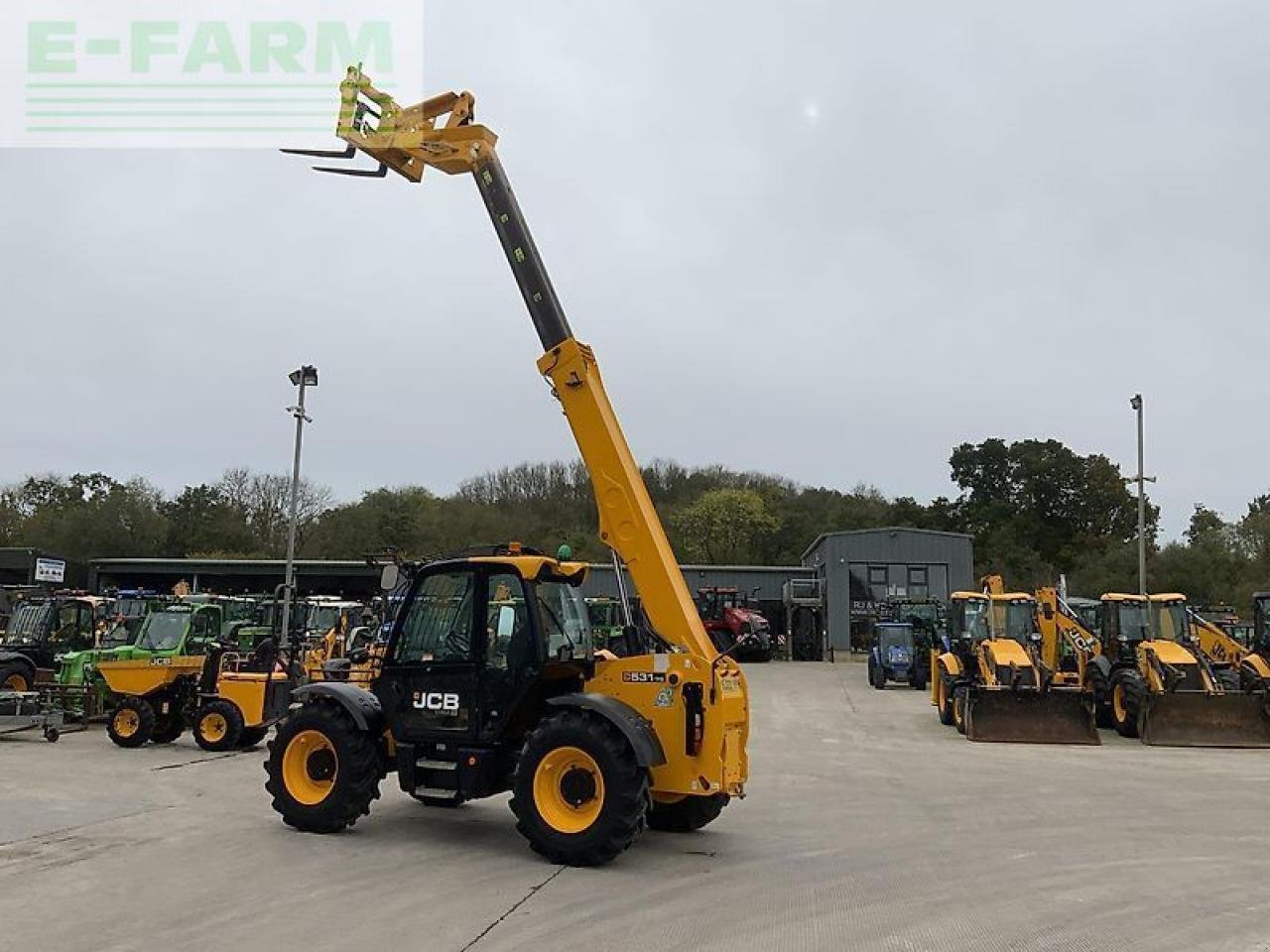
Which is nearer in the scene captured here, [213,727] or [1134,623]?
[213,727]

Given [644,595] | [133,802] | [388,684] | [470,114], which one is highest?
[470,114]

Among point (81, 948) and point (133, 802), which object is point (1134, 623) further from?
point (81, 948)

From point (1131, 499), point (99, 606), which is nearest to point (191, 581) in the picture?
point (99, 606)

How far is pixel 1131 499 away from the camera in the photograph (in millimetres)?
65000

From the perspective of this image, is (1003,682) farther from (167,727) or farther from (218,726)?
(167,727)

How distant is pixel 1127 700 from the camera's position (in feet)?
56.9

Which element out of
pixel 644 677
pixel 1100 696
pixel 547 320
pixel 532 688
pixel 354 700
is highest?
pixel 547 320

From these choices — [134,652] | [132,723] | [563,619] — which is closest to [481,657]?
[563,619]

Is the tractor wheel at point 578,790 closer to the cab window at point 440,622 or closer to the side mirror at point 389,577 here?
the cab window at point 440,622

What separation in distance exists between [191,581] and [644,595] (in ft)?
159

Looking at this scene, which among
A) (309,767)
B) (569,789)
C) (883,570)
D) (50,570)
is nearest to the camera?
(569,789)

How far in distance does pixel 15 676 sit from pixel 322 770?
499 inches

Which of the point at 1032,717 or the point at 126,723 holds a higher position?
the point at 1032,717

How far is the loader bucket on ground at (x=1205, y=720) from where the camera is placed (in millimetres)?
16250
